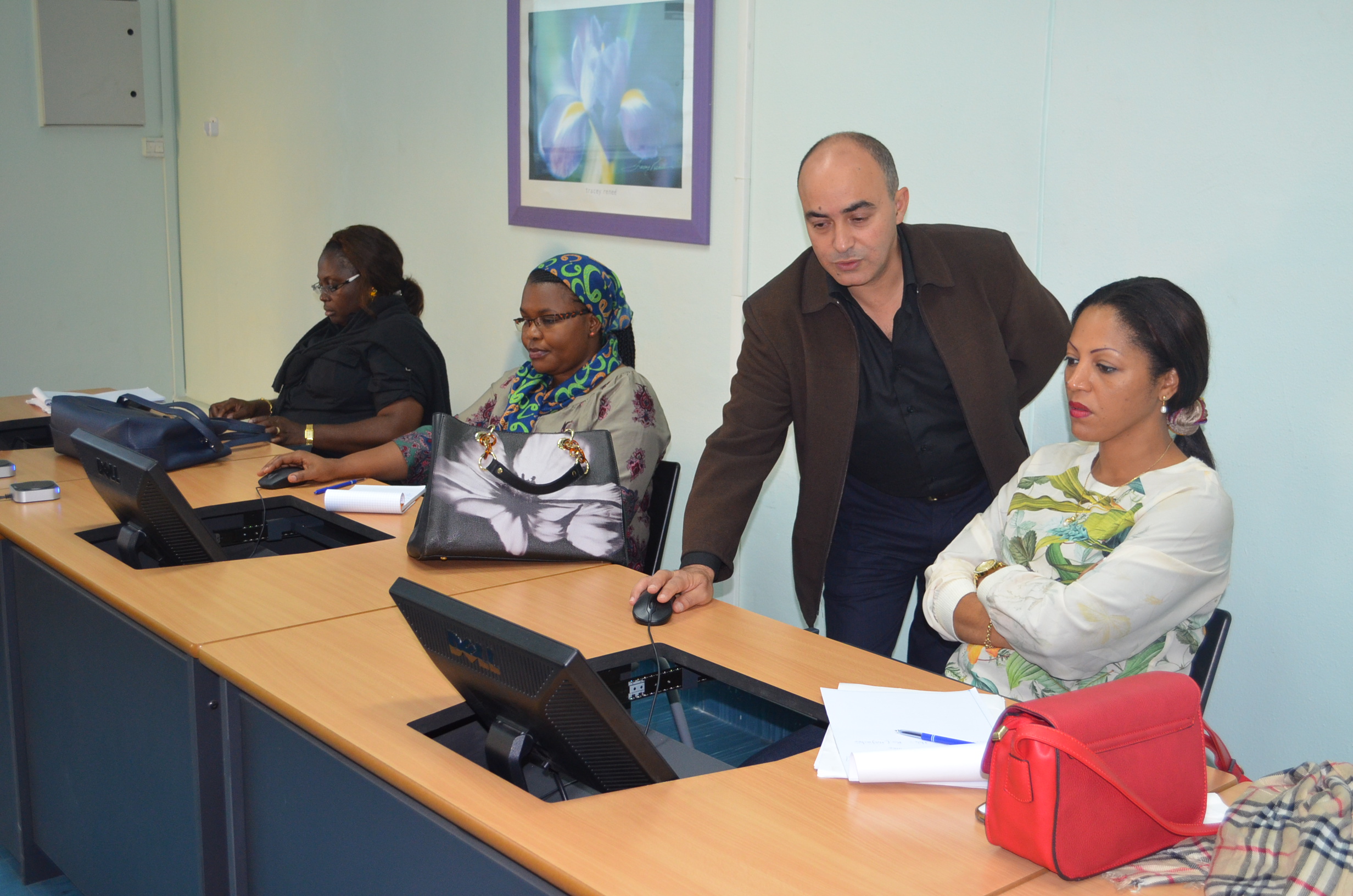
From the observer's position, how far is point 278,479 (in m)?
2.83

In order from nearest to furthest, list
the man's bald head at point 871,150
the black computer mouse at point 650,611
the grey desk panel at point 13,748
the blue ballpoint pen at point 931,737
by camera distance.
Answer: the blue ballpoint pen at point 931,737, the black computer mouse at point 650,611, the man's bald head at point 871,150, the grey desk panel at point 13,748

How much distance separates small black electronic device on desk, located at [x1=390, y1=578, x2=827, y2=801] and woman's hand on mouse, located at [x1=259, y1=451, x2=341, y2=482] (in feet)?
4.18

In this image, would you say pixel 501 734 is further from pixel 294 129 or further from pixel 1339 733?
pixel 294 129

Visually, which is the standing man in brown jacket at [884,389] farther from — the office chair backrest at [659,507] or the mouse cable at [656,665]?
the office chair backrest at [659,507]

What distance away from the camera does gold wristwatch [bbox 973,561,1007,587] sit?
1925mm

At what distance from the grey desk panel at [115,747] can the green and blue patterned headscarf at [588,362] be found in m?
1.06

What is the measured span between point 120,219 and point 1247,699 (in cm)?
598

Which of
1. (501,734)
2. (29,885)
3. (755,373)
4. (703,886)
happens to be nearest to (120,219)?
(29,885)

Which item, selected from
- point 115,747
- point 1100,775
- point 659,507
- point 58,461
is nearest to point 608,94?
point 659,507

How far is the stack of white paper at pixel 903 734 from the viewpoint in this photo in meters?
1.41

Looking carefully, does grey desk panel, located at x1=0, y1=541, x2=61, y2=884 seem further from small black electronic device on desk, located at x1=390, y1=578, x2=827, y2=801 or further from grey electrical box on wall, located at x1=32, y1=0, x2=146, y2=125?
grey electrical box on wall, located at x1=32, y1=0, x2=146, y2=125

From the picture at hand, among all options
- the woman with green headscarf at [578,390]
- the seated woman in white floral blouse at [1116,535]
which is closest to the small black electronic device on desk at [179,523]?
the woman with green headscarf at [578,390]

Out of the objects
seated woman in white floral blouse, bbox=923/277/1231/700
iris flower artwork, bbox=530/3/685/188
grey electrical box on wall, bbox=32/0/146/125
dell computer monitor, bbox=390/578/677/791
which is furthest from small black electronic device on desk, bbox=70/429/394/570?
grey electrical box on wall, bbox=32/0/146/125

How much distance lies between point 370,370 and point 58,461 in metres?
0.92
